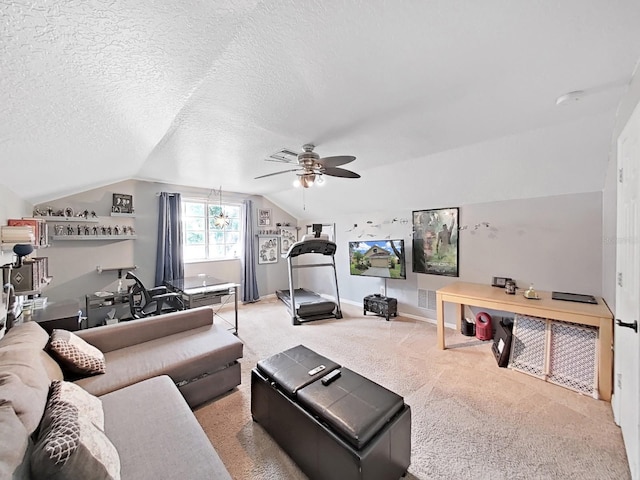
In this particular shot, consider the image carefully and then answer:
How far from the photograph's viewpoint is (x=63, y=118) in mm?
1406

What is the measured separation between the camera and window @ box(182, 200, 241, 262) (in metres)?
5.18

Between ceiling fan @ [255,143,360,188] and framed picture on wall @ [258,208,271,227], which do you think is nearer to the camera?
ceiling fan @ [255,143,360,188]

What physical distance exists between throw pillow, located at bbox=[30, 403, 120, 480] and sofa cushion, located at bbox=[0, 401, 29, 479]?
40mm

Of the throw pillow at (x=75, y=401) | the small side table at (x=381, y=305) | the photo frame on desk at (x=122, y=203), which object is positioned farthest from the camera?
the small side table at (x=381, y=305)

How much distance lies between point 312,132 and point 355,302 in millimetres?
3990

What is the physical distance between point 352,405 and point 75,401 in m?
1.50

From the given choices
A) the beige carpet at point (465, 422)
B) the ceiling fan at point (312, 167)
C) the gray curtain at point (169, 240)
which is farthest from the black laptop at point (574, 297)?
the gray curtain at point (169, 240)

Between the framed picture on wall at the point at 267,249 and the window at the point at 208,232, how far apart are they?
0.50 m

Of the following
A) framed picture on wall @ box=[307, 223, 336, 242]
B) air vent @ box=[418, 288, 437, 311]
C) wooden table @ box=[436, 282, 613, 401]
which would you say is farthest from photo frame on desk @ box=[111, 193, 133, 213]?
air vent @ box=[418, 288, 437, 311]

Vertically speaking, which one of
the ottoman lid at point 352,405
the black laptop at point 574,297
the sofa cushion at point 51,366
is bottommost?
the ottoman lid at point 352,405

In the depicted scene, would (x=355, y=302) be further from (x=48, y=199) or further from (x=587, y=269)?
(x=48, y=199)

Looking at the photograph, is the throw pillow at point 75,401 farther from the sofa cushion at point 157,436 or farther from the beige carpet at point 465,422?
the beige carpet at point 465,422

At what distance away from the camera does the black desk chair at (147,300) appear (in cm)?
355

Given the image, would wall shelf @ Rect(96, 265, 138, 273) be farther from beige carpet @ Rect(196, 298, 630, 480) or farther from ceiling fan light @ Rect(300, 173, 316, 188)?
ceiling fan light @ Rect(300, 173, 316, 188)
